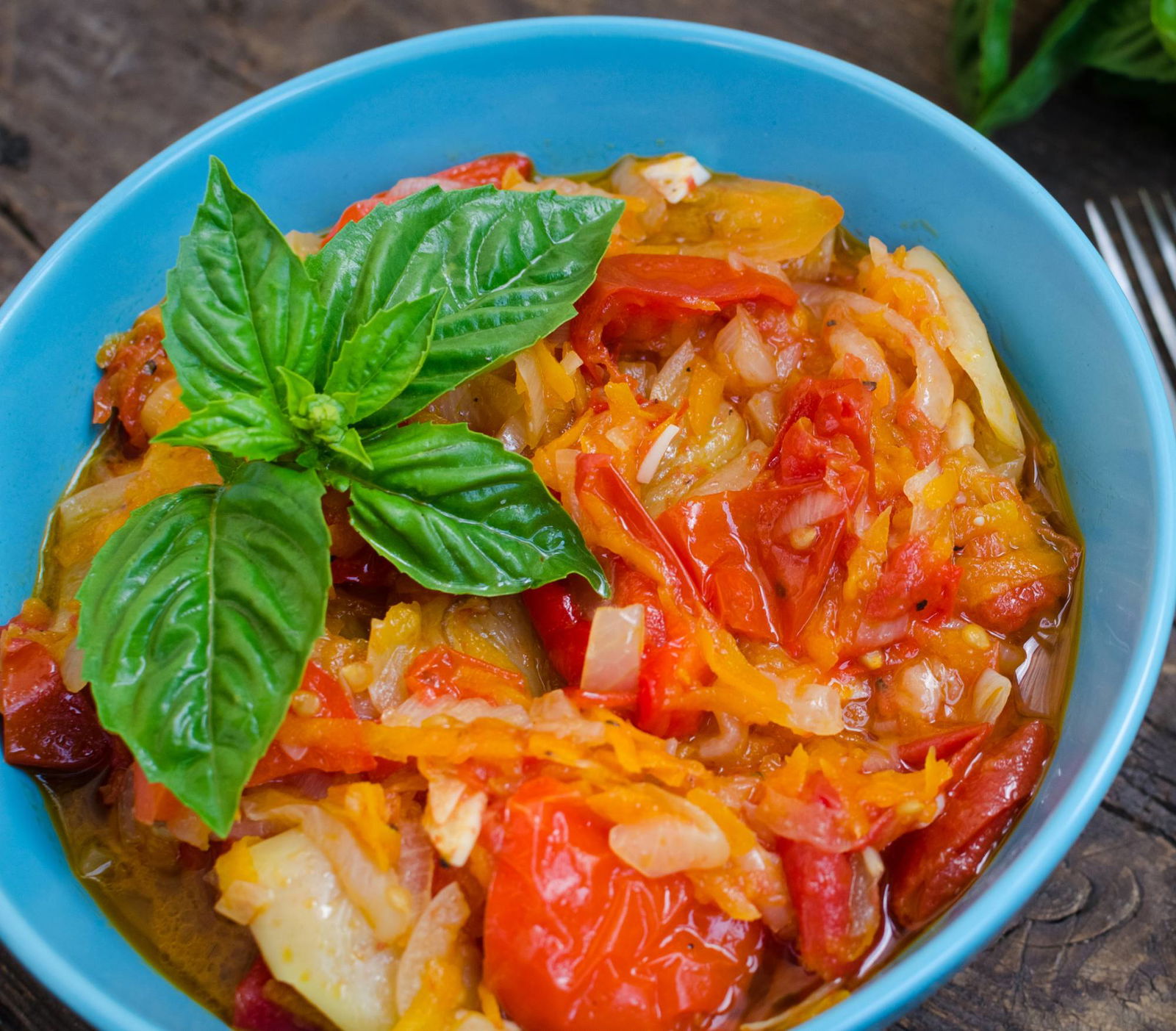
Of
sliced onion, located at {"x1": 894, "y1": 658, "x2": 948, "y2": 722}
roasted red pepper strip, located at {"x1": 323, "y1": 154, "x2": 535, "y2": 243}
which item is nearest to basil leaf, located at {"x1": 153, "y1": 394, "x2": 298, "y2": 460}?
roasted red pepper strip, located at {"x1": 323, "y1": 154, "x2": 535, "y2": 243}

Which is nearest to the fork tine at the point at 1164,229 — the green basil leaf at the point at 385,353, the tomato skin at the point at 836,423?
the tomato skin at the point at 836,423

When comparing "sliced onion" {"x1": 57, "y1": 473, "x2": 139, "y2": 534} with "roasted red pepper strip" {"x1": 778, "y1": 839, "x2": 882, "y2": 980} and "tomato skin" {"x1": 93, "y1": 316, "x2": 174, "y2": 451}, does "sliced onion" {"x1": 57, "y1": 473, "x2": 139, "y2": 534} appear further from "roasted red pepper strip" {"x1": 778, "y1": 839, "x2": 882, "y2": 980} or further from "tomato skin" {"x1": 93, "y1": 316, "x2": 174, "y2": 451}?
"roasted red pepper strip" {"x1": 778, "y1": 839, "x2": 882, "y2": 980}

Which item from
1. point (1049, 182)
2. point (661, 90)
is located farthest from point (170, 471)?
point (1049, 182)

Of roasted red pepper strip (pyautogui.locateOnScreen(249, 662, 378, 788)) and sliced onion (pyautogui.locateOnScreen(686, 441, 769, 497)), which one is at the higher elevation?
sliced onion (pyautogui.locateOnScreen(686, 441, 769, 497))

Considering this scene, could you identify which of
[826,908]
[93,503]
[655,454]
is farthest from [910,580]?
[93,503]

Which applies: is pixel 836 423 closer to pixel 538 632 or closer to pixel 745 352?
pixel 745 352

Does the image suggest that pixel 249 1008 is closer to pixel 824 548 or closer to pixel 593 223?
pixel 824 548
